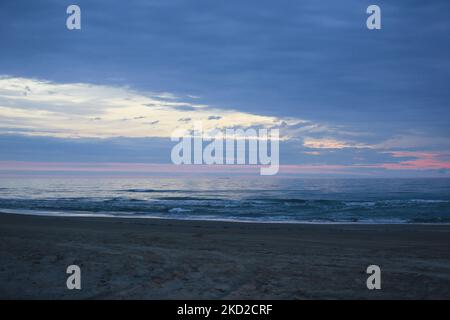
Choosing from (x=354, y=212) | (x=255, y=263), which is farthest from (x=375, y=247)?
(x=354, y=212)

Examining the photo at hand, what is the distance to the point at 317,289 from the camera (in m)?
7.78

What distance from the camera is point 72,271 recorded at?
879 centimetres

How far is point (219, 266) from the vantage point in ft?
32.1

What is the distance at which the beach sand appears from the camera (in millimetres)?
7520

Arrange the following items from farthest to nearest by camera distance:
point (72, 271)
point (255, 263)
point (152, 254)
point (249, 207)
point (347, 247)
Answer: point (249, 207), point (347, 247), point (152, 254), point (255, 263), point (72, 271)

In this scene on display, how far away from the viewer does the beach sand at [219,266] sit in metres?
7.52

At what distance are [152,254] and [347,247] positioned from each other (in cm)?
643

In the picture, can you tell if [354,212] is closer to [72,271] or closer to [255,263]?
[255,263]

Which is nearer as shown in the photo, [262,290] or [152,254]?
[262,290]
